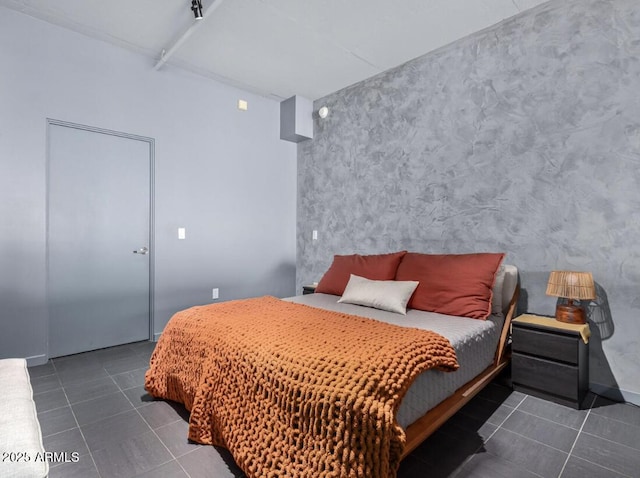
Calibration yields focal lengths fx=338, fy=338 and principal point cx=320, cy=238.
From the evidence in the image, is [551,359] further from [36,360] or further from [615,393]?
[36,360]

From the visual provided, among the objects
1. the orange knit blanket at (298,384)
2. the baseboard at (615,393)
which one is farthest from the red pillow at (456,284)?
the baseboard at (615,393)

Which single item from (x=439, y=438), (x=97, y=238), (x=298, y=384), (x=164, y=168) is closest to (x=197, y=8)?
(x=164, y=168)

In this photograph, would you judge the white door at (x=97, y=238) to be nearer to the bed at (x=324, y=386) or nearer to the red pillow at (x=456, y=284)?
the bed at (x=324, y=386)

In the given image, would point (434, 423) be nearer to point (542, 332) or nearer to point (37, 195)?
point (542, 332)

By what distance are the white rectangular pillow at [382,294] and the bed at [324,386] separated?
2.7 inches

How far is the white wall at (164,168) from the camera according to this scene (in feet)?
8.89

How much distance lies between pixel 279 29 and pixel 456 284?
255 centimetres

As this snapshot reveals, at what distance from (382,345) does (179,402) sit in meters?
1.45

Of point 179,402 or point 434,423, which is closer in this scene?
point 434,423

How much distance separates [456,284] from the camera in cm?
245

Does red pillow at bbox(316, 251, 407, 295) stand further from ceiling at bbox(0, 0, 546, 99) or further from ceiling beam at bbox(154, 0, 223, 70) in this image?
ceiling beam at bbox(154, 0, 223, 70)

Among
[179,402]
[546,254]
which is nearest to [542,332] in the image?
[546,254]

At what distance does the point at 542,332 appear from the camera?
224cm

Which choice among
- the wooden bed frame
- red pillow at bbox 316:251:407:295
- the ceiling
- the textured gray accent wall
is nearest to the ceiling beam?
the ceiling
